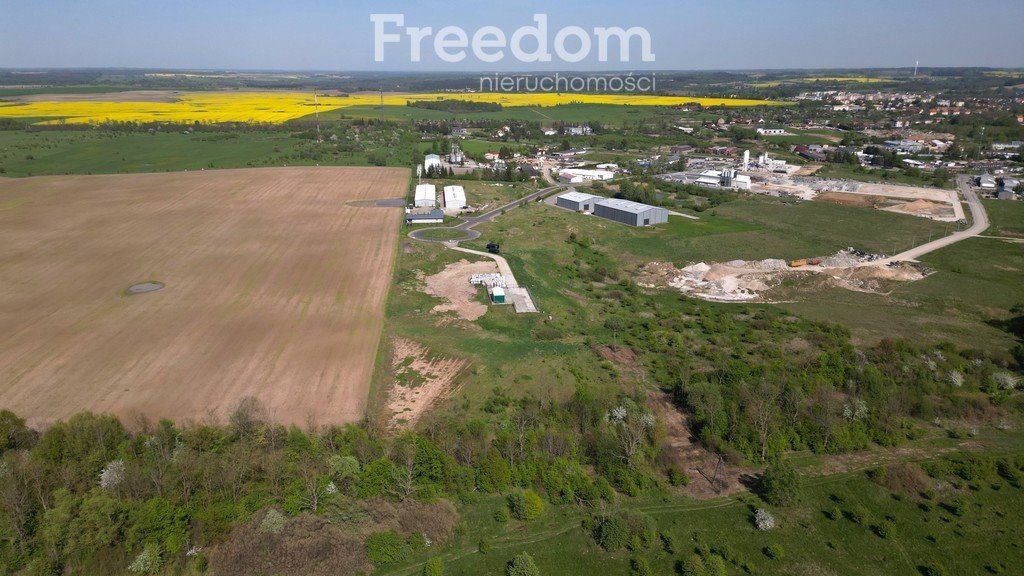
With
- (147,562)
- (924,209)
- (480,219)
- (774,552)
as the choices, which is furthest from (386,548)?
(924,209)

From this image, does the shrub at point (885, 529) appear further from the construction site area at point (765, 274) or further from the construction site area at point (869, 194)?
the construction site area at point (869, 194)

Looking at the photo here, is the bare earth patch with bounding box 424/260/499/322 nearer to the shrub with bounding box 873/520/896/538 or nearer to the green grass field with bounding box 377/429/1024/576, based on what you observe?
the green grass field with bounding box 377/429/1024/576

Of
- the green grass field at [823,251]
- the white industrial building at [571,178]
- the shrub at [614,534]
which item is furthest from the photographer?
the white industrial building at [571,178]

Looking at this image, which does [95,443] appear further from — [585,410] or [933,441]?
[933,441]

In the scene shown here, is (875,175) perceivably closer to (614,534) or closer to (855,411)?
(855,411)

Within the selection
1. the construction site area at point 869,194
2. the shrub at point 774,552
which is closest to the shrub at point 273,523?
the shrub at point 774,552

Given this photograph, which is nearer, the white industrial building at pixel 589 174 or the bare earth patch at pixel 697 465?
the bare earth patch at pixel 697 465
